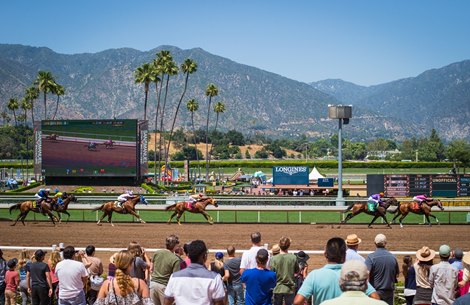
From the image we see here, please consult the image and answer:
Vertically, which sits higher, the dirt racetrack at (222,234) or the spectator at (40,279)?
the spectator at (40,279)

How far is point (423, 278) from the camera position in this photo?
7.86 meters

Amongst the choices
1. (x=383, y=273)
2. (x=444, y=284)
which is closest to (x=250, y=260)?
(x=383, y=273)

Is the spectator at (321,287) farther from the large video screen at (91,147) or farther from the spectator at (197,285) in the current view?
the large video screen at (91,147)

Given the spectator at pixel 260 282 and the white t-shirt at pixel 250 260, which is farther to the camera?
the white t-shirt at pixel 250 260

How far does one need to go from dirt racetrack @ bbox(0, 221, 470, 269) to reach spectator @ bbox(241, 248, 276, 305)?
8.53m

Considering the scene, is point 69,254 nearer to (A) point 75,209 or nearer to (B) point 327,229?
(B) point 327,229

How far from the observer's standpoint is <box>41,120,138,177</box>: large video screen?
145ft

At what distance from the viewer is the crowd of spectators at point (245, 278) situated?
503 centimetres

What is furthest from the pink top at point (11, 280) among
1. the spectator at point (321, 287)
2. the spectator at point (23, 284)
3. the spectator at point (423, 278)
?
the spectator at point (321, 287)

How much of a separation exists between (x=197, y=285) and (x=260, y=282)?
169cm

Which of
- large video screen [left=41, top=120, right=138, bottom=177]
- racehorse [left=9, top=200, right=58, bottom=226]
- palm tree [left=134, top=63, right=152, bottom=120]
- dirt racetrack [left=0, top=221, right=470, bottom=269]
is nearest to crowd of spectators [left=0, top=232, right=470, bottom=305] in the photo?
dirt racetrack [left=0, top=221, right=470, bottom=269]

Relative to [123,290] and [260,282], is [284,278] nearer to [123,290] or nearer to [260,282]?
[260,282]

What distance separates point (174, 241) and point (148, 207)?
2261 cm

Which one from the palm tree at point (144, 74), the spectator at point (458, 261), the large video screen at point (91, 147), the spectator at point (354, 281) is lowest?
the spectator at point (458, 261)
